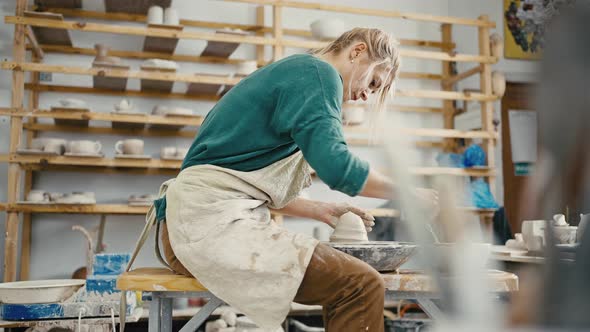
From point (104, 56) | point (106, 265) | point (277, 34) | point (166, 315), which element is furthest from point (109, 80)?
point (166, 315)

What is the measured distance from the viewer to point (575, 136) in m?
0.35

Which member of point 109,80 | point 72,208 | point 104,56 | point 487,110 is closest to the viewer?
point 72,208

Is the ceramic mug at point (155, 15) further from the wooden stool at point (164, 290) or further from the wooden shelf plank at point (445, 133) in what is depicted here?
the wooden stool at point (164, 290)

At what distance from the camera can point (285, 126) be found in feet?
5.33

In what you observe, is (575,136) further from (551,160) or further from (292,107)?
(292,107)

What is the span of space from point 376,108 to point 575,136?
1.76 meters

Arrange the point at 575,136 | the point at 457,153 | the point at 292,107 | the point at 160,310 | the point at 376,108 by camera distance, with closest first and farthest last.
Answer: the point at 575,136 → the point at 292,107 → the point at 160,310 → the point at 376,108 → the point at 457,153

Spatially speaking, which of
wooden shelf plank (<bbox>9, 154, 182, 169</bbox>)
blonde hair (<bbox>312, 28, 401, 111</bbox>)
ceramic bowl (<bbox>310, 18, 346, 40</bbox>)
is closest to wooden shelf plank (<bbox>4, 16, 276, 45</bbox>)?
ceramic bowl (<bbox>310, 18, 346, 40</bbox>)

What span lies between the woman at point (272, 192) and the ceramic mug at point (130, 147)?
241cm

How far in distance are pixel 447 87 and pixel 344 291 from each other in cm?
428

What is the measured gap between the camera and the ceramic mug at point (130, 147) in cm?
417

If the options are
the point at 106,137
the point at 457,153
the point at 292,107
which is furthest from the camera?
the point at 457,153

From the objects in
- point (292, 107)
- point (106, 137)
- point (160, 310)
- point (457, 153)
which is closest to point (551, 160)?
point (292, 107)

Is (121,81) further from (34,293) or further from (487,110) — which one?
(487,110)
